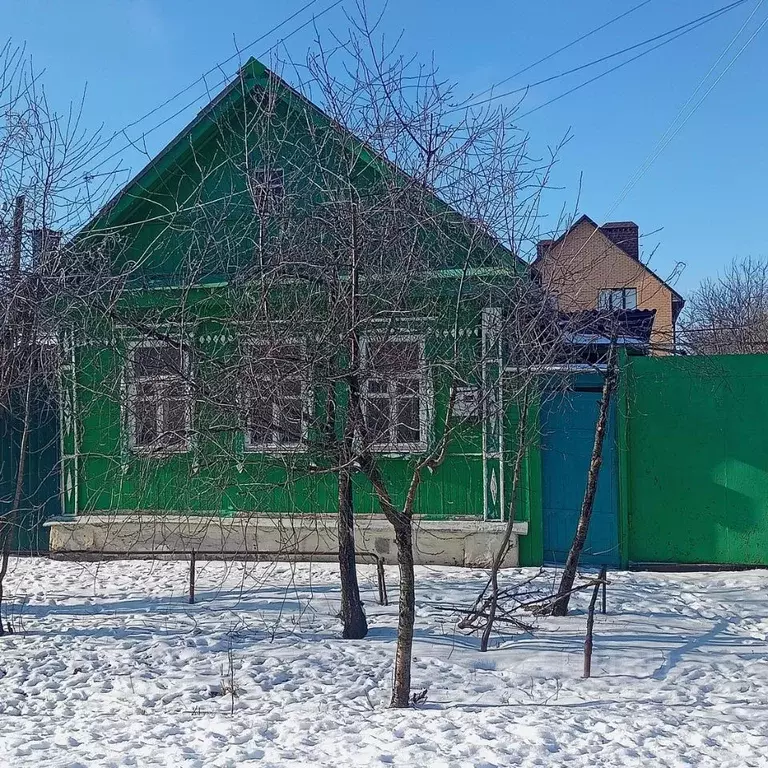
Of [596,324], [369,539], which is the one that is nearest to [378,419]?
[596,324]

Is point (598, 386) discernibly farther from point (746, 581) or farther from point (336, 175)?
point (336, 175)

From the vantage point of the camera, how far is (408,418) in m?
5.02

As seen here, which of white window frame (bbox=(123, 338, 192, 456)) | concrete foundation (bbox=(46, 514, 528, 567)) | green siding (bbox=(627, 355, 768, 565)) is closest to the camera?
white window frame (bbox=(123, 338, 192, 456))

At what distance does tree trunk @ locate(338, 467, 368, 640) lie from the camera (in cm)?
559

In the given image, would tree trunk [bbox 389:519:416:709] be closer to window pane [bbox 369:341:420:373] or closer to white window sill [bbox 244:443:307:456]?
white window sill [bbox 244:443:307:456]

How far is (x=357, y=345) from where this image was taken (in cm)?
443

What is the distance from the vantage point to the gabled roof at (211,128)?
5.27 meters

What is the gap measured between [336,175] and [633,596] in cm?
440

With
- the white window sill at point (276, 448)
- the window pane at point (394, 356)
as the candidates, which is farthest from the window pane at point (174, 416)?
the window pane at point (394, 356)

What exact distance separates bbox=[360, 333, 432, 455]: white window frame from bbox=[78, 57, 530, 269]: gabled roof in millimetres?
877

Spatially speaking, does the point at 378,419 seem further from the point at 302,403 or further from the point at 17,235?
the point at 17,235

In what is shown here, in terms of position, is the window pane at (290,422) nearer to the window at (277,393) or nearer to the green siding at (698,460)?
the window at (277,393)

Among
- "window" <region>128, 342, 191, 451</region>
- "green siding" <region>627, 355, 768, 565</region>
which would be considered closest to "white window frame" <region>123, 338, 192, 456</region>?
"window" <region>128, 342, 191, 451</region>

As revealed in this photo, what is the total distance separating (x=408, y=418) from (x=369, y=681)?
1.64 meters
